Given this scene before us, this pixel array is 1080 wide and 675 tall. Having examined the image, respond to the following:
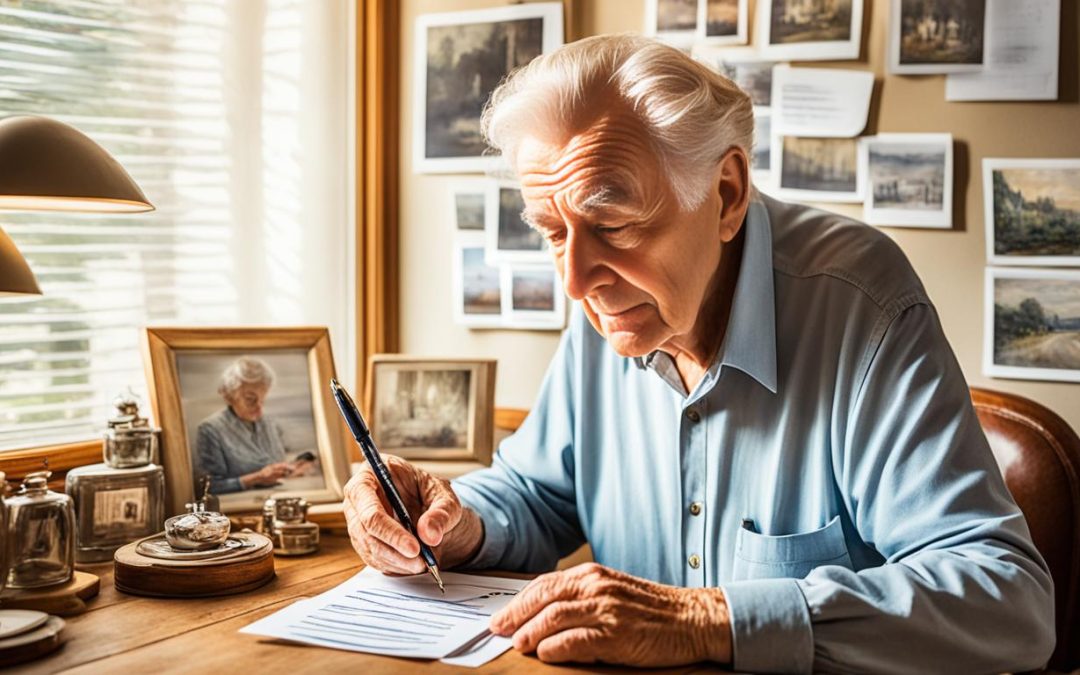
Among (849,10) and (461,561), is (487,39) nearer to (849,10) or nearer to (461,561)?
(849,10)

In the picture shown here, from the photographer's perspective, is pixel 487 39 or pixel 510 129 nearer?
pixel 510 129

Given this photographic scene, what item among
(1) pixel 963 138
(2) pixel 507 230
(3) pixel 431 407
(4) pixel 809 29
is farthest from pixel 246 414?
(1) pixel 963 138

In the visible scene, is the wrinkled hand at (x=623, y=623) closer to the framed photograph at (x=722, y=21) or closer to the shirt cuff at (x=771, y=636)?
the shirt cuff at (x=771, y=636)

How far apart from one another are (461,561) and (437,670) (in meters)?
0.47

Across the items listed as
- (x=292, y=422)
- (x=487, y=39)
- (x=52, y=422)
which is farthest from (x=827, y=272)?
(x=52, y=422)

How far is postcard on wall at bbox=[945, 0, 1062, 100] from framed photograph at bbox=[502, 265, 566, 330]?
100 centimetres

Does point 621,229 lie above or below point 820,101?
below

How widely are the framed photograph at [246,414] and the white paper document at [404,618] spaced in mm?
447

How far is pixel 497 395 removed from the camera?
8.87 ft

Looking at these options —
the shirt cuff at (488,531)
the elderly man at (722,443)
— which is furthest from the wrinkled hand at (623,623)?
the shirt cuff at (488,531)

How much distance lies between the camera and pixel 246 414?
2064 mm

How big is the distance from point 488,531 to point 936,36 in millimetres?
1317

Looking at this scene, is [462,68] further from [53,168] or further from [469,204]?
[53,168]

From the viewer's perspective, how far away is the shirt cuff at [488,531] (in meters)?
1.75
